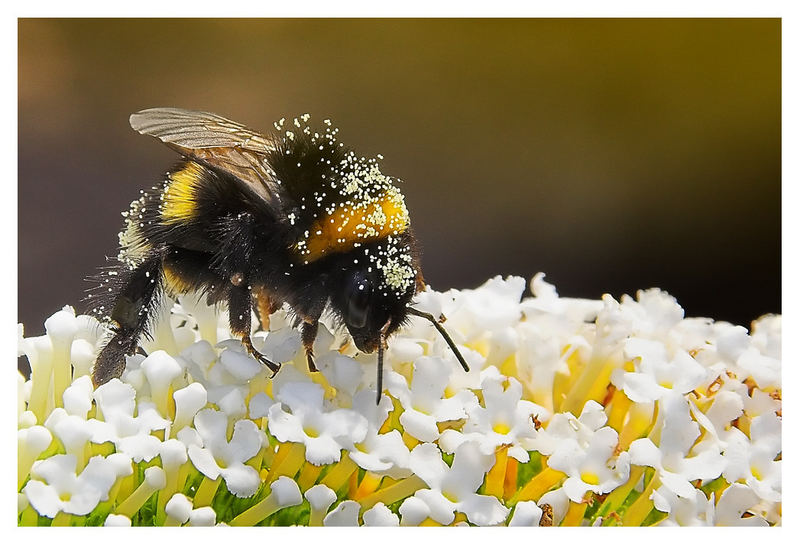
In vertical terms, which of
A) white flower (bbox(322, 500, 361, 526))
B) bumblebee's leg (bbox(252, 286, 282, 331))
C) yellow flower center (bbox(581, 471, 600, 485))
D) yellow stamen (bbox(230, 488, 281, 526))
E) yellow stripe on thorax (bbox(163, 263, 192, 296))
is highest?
yellow stripe on thorax (bbox(163, 263, 192, 296))

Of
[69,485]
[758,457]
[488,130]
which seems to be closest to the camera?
[69,485]

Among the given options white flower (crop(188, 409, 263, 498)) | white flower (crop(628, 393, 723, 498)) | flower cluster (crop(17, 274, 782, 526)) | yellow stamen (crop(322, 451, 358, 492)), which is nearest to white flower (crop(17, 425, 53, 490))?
flower cluster (crop(17, 274, 782, 526))

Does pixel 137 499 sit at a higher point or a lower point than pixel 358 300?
lower

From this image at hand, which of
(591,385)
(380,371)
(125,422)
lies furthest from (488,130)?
(125,422)

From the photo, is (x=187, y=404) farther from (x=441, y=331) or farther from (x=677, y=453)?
(x=677, y=453)

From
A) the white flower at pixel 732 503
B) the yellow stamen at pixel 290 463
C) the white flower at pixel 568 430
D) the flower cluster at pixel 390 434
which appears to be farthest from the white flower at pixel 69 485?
the white flower at pixel 732 503

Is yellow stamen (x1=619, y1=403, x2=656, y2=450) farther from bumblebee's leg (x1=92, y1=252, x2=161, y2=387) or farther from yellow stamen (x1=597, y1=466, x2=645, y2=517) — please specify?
bumblebee's leg (x1=92, y1=252, x2=161, y2=387)
